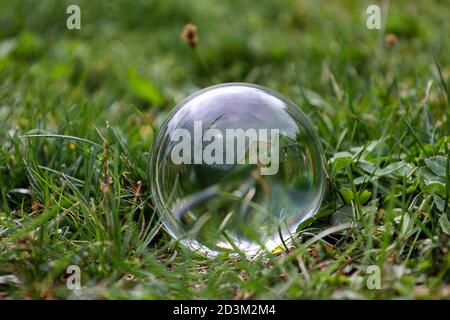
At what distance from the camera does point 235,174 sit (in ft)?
8.21

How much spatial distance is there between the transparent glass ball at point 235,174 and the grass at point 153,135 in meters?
0.09

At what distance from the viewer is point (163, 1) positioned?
19.0 ft

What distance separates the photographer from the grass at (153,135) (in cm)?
235

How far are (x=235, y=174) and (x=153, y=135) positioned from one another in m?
0.89

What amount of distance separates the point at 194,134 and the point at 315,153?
1.61ft

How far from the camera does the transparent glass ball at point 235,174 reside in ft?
8.21

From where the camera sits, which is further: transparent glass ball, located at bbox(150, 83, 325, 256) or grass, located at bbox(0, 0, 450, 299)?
transparent glass ball, located at bbox(150, 83, 325, 256)

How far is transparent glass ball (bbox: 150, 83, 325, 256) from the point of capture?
98.6 inches

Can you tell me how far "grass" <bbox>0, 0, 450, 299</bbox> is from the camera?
235 centimetres

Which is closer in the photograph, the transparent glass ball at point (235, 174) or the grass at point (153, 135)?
the grass at point (153, 135)

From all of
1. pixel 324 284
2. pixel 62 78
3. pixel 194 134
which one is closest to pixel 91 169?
pixel 194 134

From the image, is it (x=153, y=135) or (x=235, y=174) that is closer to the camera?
(x=235, y=174)

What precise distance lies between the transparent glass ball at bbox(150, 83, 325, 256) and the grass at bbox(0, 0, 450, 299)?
0.09 meters
